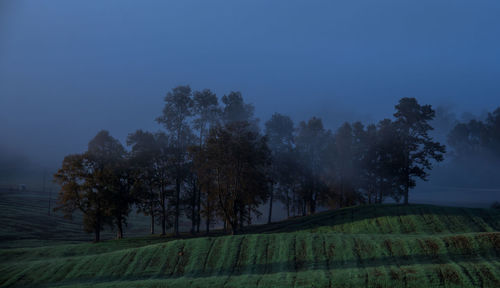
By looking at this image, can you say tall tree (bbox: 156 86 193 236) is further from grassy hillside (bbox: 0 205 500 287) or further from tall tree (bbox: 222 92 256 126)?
grassy hillside (bbox: 0 205 500 287)

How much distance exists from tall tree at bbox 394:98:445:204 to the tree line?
0.49ft

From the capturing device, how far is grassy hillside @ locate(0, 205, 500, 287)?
20156 mm

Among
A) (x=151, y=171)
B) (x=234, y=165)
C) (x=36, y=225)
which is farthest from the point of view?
(x=36, y=225)

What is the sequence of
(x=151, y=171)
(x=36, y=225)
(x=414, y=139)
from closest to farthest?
(x=151, y=171) < (x=414, y=139) < (x=36, y=225)

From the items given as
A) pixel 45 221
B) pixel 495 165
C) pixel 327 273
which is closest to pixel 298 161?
pixel 327 273

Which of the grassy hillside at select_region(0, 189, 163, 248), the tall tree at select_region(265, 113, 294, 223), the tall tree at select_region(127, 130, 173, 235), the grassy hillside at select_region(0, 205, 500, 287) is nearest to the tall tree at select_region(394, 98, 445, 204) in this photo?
the tall tree at select_region(265, 113, 294, 223)

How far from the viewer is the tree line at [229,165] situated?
41906 millimetres

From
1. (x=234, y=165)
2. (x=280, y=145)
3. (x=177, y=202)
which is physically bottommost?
(x=177, y=202)

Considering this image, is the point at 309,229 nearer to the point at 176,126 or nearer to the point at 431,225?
the point at 431,225

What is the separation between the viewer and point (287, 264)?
24625mm

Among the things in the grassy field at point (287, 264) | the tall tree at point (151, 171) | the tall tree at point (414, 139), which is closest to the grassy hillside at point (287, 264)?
the grassy field at point (287, 264)

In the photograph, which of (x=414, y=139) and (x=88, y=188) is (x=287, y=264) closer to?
(x=88, y=188)

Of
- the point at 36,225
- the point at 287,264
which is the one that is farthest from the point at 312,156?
the point at 36,225

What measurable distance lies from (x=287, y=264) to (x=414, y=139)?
36.6 m
